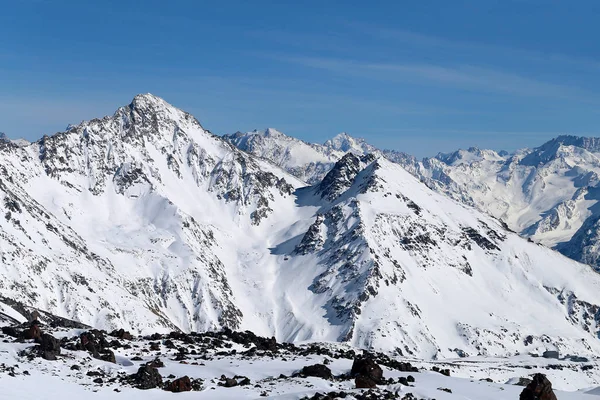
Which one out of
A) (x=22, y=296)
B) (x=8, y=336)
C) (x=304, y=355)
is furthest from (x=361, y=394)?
(x=22, y=296)

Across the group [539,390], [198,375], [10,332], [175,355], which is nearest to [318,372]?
[198,375]

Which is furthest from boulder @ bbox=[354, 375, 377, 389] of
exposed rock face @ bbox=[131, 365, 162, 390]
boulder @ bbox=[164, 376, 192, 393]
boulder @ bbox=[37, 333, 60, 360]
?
boulder @ bbox=[37, 333, 60, 360]

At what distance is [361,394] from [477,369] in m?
113

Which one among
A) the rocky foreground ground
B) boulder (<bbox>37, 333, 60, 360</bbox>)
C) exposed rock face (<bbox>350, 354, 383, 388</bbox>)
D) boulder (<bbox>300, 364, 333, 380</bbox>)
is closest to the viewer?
the rocky foreground ground

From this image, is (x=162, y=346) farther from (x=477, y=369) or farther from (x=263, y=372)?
(x=477, y=369)

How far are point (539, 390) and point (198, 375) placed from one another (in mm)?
29890

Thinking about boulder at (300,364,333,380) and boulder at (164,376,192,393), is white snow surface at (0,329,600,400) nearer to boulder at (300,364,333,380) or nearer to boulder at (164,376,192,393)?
boulder at (164,376,192,393)

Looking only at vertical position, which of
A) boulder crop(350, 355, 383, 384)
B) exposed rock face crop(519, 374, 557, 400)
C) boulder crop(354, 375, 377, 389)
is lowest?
exposed rock face crop(519, 374, 557, 400)

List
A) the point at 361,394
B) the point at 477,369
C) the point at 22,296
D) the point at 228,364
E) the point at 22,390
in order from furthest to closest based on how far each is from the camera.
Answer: the point at 22,296
the point at 477,369
the point at 228,364
the point at 361,394
the point at 22,390

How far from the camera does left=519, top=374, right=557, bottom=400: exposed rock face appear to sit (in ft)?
179

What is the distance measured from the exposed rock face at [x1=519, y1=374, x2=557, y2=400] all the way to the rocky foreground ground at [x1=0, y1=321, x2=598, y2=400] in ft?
0.26

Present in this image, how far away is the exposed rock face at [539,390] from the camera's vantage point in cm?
5457

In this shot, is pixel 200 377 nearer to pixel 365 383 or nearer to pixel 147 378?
pixel 147 378

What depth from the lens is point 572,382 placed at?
166 m
